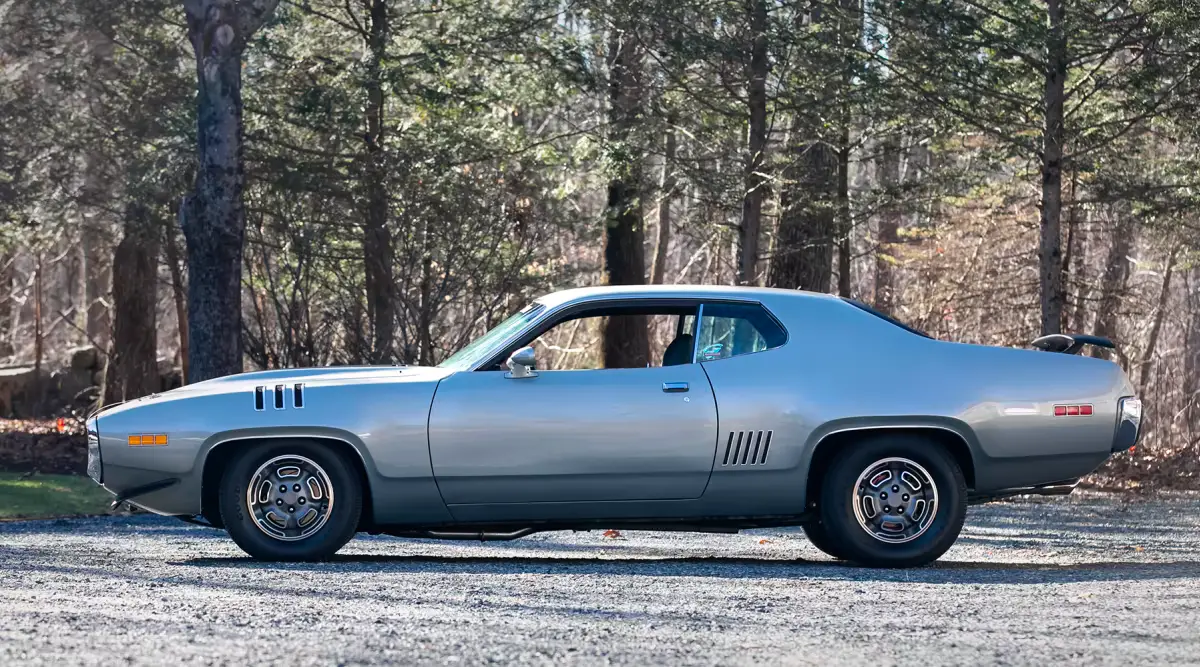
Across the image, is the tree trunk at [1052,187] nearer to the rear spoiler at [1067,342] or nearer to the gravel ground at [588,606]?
the gravel ground at [588,606]

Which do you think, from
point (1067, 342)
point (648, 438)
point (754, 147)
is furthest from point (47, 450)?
point (1067, 342)

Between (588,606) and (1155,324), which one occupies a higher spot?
(1155,324)

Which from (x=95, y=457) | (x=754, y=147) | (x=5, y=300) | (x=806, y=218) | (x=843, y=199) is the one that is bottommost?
(x=95, y=457)

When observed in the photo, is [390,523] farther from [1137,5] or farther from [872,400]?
[1137,5]

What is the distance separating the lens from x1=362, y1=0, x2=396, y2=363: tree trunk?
16719 mm

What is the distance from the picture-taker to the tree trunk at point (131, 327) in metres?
24.6

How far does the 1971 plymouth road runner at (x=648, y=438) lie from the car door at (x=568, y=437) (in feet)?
0.04

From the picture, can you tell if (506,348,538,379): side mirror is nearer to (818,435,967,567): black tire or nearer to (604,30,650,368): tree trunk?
(818,435,967,567): black tire

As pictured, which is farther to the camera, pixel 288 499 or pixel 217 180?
pixel 217 180

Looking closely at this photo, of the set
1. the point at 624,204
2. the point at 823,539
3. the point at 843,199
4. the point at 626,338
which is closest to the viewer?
the point at 823,539

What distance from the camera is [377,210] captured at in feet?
59.9

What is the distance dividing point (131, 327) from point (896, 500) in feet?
62.8

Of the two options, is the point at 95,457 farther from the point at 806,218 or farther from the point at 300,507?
the point at 806,218

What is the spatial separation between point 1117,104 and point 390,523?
12375mm
